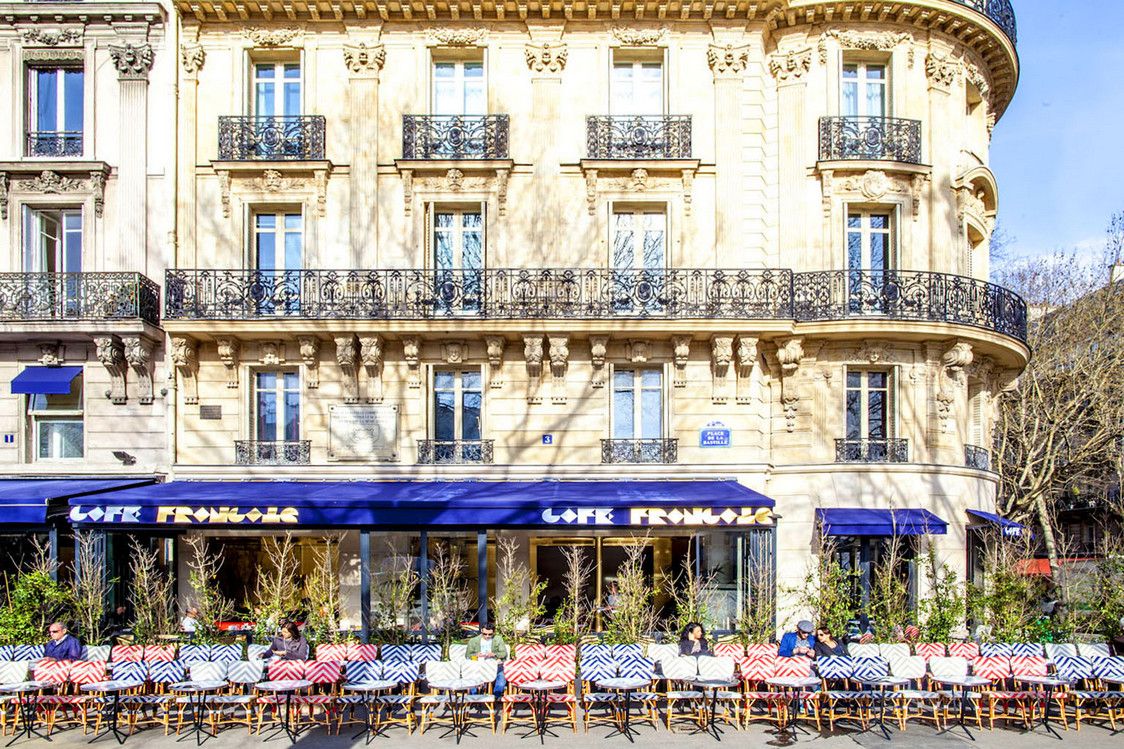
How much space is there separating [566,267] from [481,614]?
644 cm

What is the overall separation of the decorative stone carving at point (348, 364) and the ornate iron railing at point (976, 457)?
11.8 m

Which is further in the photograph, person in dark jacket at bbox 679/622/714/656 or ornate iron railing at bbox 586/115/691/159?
ornate iron railing at bbox 586/115/691/159

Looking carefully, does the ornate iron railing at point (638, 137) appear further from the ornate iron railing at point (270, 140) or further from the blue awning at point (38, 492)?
the blue awning at point (38, 492)

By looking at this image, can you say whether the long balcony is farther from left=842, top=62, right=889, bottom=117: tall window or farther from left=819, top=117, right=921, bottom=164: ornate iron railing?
left=842, top=62, right=889, bottom=117: tall window

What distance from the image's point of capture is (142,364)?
53.0ft

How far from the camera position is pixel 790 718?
1160cm

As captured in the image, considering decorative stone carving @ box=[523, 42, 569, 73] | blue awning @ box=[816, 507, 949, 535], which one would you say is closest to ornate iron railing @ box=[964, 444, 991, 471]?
blue awning @ box=[816, 507, 949, 535]

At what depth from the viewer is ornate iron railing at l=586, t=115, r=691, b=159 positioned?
Answer: 16.6 meters

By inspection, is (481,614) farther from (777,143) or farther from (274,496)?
(777,143)

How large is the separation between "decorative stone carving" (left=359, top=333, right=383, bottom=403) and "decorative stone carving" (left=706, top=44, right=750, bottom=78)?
8.14 m

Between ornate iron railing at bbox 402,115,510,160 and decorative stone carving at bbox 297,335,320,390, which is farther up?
ornate iron railing at bbox 402,115,510,160

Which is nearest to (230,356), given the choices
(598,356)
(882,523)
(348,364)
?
(348,364)

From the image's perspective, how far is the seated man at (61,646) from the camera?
462 inches

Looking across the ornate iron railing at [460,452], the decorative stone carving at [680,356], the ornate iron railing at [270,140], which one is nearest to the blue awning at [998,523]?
the decorative stone carving at [680,356]
